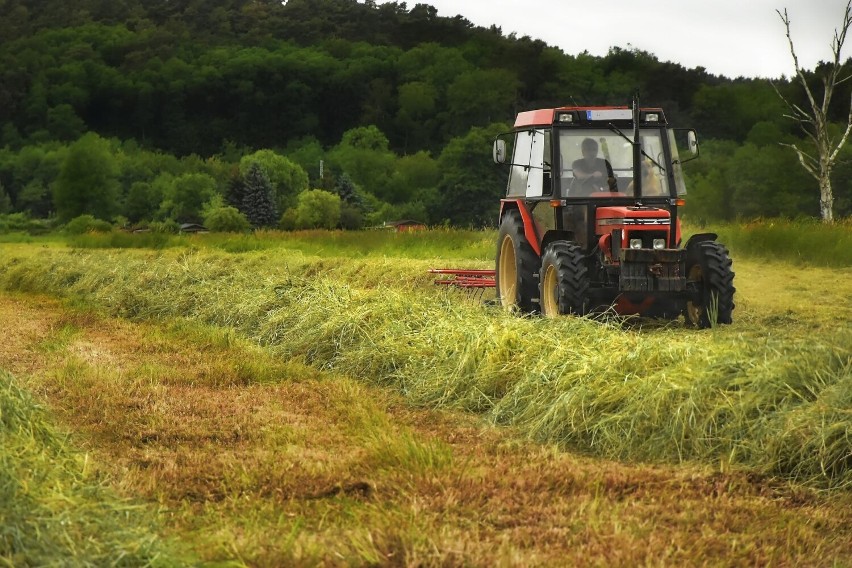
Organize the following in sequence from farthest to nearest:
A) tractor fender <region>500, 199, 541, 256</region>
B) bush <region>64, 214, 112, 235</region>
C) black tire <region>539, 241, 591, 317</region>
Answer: bush <region>64, 214, 112, 235</region> < tractor fender <region>500, 199, 541, 256</region> < black tire <region>539, 241, 591, 317</region>

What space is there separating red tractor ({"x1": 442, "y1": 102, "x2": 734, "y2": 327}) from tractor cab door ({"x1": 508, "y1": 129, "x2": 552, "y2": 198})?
1cm

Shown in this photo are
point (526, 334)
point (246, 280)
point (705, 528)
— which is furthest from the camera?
point (246, 280)

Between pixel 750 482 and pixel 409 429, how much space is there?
2.02 m

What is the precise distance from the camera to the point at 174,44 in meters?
94.1

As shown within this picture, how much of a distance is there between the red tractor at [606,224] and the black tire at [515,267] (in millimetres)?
14

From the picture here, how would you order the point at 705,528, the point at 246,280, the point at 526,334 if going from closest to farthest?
1. the point at 705,528
2. the point at 526,334
3. the point at 246,280

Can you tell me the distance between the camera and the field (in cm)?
448

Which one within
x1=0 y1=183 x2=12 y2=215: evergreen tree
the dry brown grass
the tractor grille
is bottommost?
x1=0 y1=183 x2=12 y2=215: evergreen tree

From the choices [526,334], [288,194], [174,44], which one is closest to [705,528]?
[526,334]

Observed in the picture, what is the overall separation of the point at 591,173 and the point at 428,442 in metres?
5.32

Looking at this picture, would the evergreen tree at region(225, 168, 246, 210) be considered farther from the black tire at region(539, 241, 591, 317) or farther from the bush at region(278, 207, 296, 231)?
the black tire at region(539, 241, 591, 317)

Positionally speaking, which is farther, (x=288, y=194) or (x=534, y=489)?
(x=288, y=194)

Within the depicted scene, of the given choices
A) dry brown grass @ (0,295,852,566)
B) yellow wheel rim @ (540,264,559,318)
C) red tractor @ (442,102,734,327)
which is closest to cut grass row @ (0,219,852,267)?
red tractor @ (442,102,734,327)

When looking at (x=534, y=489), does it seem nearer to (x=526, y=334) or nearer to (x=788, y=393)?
(x=788, y=393)
